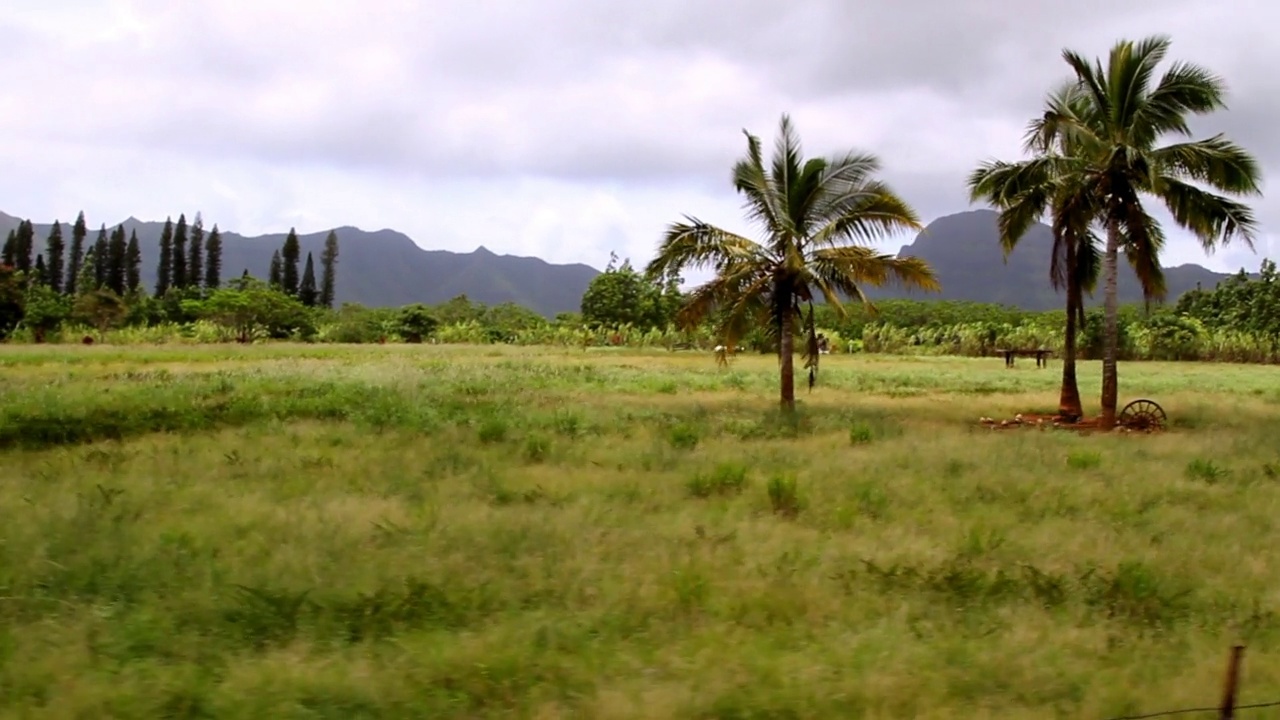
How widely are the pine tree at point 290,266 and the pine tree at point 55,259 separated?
22388 millimetres

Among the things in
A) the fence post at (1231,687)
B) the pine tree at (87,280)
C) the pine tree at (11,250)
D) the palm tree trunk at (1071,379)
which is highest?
the pine tree at (11,250)

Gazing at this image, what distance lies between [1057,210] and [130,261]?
324 ft

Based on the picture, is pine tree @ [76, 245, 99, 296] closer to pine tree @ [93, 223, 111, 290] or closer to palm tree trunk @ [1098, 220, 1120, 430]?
pine tree @ [93, 223, 111, 290]

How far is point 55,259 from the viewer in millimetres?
96312

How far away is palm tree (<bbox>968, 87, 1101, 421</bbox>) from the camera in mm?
18094

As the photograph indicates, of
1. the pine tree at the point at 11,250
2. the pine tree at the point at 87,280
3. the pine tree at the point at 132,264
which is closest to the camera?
the pine tree at the point at 87,280

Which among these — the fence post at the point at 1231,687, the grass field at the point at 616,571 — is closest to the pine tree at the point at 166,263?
the grass field at the point at 616,571

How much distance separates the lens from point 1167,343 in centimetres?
5722

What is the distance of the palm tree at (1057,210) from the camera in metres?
18.1

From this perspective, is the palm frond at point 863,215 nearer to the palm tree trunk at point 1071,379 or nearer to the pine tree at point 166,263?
the palm tree trunk at point 1071,379

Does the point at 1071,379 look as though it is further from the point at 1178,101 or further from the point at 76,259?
the point at 76,259

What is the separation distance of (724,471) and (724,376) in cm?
2002

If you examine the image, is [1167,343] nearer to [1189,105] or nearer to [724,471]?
[1189,105]

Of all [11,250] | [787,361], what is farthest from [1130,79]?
[11,250]
